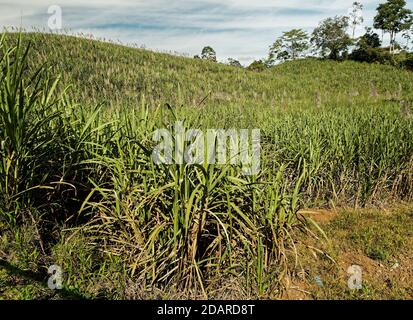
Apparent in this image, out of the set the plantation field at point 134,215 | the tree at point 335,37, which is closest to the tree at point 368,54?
the tree at point 335,37

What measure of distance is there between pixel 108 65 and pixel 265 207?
14.1m

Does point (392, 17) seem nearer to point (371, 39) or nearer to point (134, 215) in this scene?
point (371, 39)

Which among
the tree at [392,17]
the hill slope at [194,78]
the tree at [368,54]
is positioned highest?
the tree at [392,17]

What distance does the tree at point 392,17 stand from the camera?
3244 centimetres

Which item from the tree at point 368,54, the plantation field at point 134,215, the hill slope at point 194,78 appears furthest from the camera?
the tree at point 368,54

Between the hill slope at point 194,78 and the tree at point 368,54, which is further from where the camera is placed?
the tree at point 368,54

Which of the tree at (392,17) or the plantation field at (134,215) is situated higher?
the tree at (392,17)

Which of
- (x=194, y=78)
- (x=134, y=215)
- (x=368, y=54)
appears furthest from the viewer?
(x=368, y=54)

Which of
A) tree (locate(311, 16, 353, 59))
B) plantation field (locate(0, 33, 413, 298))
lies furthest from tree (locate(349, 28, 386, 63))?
plantation field (locate(0, 33, 413, 298))

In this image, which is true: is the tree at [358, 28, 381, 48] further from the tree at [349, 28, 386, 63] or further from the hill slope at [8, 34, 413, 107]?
the hill slope at [8, 34, 413, 107]

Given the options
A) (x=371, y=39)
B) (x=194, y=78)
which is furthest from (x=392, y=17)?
(x=194, y=78)

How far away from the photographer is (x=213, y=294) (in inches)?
90.2

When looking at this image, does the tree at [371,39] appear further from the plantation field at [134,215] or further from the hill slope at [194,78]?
the plantation field at [134,215]

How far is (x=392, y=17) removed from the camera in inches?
1300
